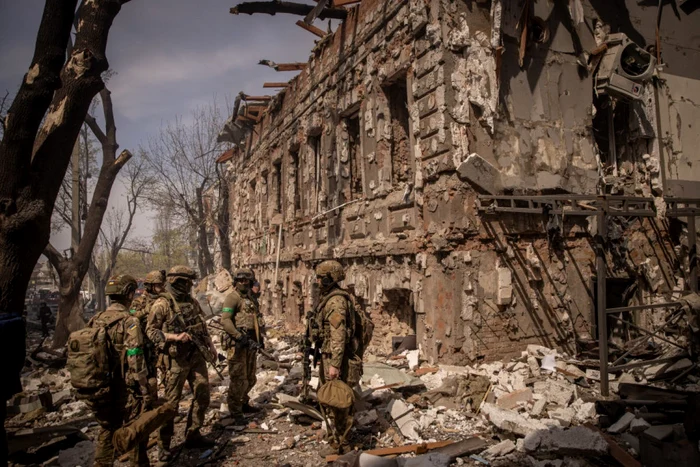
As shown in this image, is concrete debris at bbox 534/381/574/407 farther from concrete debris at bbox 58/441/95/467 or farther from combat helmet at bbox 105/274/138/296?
concrete debris at bbox 58/441/95/467

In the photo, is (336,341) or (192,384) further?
(192,384)

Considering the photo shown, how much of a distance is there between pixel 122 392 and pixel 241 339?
174 cm

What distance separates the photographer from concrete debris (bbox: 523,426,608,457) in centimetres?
429

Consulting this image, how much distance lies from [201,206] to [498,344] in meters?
20.6

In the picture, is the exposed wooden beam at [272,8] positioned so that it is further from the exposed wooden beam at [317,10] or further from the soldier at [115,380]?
the soldier at [115,380]

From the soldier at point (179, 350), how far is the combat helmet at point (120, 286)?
572mm

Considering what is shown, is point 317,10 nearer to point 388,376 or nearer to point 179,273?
point 179,273

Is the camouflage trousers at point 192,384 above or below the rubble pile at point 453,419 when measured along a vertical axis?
above

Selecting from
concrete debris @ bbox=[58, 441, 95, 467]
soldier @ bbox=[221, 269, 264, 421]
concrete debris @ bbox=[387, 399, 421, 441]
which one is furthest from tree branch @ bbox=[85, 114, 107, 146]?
concrete debris @ bbox=[387, 399, 421, 441]

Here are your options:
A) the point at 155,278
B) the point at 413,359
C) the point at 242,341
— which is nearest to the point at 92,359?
the point at 155,278

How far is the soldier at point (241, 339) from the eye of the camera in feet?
19.7

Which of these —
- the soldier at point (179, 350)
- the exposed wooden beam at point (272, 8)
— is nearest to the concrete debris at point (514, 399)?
the soldier at point (179, 350)

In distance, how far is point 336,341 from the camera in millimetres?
4875

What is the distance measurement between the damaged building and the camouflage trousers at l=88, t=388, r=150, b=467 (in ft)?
14.0
